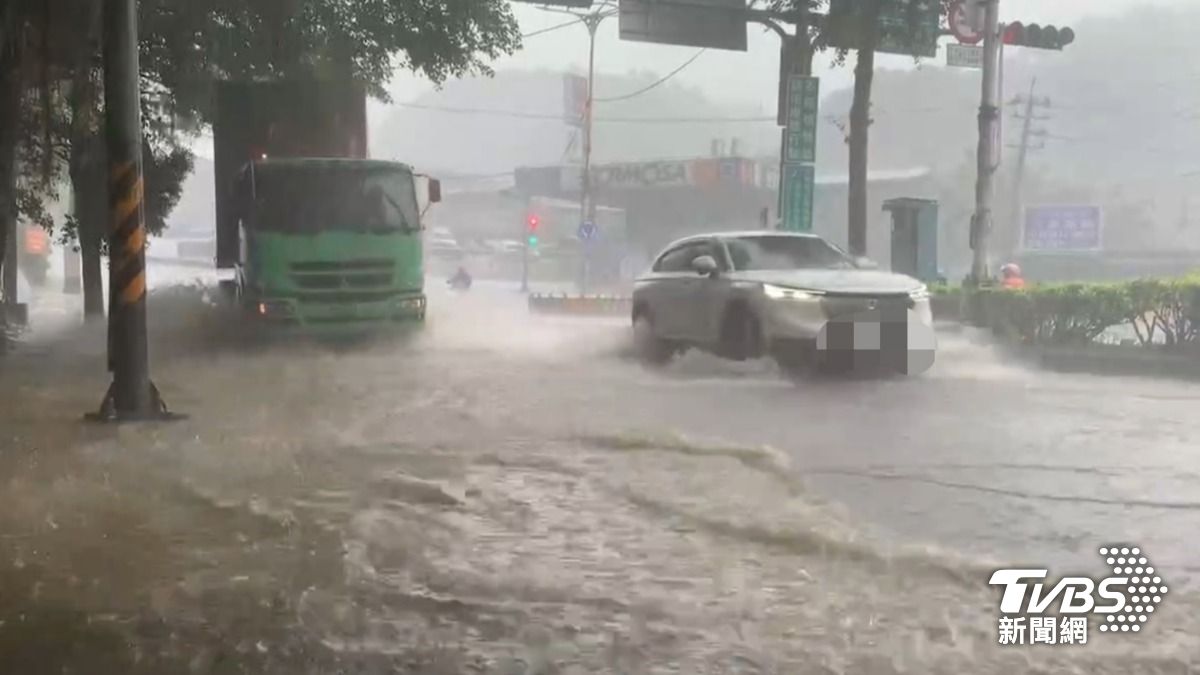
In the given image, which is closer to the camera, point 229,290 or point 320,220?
point 320,220

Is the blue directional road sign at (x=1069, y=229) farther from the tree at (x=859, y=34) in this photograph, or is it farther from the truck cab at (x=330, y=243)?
the truck cab at (x=330, y=243)

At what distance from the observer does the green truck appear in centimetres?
1065

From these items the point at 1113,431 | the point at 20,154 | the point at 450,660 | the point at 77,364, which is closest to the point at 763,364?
the point at 1113,431

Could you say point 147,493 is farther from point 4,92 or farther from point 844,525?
point 4,92

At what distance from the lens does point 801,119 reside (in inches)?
440

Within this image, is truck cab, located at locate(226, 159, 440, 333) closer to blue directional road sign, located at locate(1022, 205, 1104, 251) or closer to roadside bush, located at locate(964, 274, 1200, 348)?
roadside bush, located at locate(964, 274, 1200, 348)

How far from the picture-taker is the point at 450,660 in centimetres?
330

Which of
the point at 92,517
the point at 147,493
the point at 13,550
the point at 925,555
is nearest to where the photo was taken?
the point at 925,555

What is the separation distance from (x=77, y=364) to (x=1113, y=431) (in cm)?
834

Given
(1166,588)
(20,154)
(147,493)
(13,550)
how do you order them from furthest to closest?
(20,154) → (147,493) → (13,550) → (1166,588)

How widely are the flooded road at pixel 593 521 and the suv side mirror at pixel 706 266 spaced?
0.68 m

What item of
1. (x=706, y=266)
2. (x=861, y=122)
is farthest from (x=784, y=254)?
(x=861, y=122)

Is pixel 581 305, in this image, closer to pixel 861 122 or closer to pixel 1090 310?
pixel 861 122

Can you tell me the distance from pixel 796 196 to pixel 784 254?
78.3 inches
